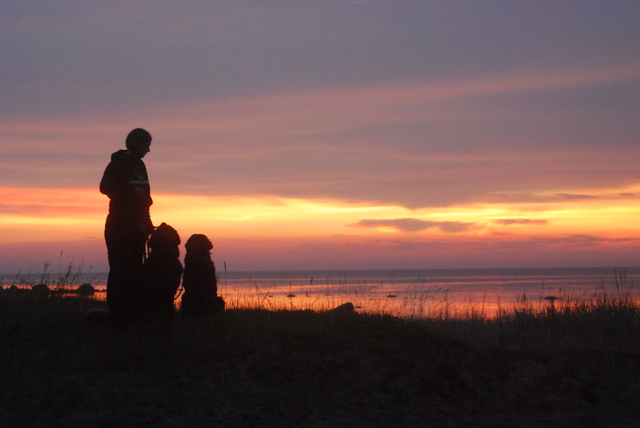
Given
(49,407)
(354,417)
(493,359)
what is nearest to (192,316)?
(49,407)

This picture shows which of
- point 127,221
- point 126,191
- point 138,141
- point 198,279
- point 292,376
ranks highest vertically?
point 138,141

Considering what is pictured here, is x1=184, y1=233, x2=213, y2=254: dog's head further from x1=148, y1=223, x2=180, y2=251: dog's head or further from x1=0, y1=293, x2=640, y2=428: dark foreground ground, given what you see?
x1=0, y1=293, x2=640, y2=428: dark foreground ground

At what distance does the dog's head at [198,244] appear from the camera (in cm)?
652

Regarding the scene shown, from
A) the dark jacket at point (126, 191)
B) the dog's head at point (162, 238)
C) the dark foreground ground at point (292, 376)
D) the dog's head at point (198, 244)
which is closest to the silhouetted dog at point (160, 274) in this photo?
the dog's head at point (162, 238)

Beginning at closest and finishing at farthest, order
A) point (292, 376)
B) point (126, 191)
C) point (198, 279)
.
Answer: point (292, 376) → point (126, 191) → point (198, 279)

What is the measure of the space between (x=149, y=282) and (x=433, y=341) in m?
3.62

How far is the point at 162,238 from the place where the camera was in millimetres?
5805

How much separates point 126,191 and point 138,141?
1.94 feet

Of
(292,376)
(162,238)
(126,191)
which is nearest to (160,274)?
(162,238)

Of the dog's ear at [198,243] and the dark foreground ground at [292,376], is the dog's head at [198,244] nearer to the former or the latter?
the dog's ear at [198,243]

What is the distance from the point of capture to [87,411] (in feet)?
13.1

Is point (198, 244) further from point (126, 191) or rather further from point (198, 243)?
point (126, 191)

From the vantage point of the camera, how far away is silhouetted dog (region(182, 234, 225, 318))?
6.52 m

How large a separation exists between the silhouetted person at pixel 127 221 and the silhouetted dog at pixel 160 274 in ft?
0.31
